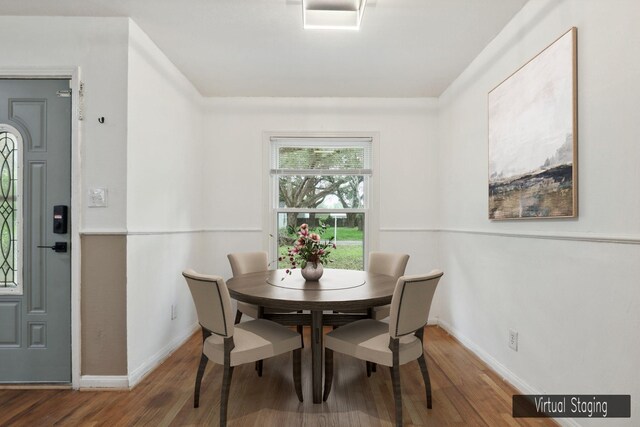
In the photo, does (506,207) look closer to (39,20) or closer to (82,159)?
(82,159)

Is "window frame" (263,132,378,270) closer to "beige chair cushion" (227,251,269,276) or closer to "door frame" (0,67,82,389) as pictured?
"beige chair cushion" (227,251,269,276)

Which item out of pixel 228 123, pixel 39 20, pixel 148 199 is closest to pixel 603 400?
pixel 148 199

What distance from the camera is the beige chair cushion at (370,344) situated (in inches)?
81.1

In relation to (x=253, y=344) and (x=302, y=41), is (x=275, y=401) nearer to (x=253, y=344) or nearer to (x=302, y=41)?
(x=253, y=344)

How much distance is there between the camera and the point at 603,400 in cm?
177

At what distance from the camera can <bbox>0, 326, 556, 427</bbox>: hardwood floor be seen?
2.11 metres

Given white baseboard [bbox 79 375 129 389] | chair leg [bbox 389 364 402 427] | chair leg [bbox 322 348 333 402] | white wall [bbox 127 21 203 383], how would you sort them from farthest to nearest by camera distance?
white wall [bbox 127 21 203 383]
white baseboard [bbox 79 375 129 389]
chair leg [bbox 322 348 333 402]
chair leg [bbox 389 364 402 427]

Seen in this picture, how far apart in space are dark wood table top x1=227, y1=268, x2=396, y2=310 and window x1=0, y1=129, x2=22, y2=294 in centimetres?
153

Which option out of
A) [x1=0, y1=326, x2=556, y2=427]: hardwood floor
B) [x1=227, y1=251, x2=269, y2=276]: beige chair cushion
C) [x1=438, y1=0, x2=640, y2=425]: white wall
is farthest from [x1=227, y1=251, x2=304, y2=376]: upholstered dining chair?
A: [x1=438, y1=0, x2=640, y2=425]: white wall

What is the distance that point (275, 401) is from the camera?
7.66 ft

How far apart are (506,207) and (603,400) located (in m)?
1.32

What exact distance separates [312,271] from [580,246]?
1.67 m

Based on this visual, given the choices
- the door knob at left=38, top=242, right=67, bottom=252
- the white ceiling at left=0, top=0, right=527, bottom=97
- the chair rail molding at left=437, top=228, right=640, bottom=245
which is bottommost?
the door knob at left=38, top=242, right=67, bottom=252

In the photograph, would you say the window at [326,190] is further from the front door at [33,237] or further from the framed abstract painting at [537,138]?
the front door at [33,237]
